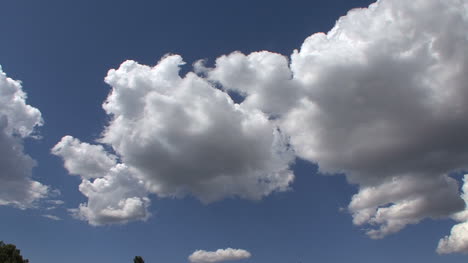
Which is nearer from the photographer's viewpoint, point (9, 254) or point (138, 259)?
point (9, 254)

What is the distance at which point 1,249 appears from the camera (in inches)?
6752

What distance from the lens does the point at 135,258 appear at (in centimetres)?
18250

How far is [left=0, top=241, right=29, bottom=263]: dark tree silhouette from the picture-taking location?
16988 cm

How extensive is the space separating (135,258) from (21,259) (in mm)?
44680

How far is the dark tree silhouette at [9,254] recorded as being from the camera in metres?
170

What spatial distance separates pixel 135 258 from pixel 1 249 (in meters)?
51.6

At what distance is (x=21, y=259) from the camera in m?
176

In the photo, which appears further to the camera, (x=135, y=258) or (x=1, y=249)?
(x=135, y=258)

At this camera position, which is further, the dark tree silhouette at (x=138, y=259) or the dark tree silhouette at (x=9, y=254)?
the dark tree silhouette at (x=138, y=259)

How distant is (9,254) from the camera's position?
172250 millimetres

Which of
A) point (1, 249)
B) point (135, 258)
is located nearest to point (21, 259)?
point (1, 249)

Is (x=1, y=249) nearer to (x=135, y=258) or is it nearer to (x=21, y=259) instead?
(x=21, y=259)

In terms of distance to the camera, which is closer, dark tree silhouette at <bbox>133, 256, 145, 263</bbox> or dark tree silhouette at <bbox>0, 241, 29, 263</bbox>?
dark tree silhouette at <bbox>0, 241, 29, 263</bbox>
